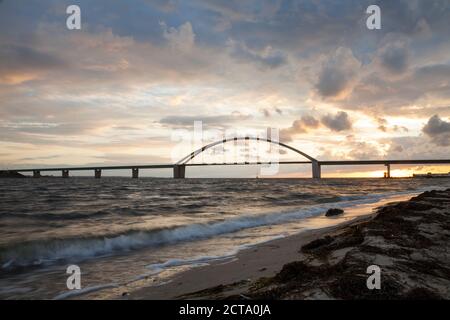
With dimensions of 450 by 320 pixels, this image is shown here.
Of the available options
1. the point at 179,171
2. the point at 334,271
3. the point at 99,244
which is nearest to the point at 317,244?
the point at 334,271

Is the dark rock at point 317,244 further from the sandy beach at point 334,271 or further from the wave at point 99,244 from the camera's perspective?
the wave at point 99,244

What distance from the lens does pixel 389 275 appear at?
14.5 feet

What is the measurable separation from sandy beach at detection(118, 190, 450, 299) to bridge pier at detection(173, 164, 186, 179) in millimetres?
143083

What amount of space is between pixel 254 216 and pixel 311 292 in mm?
12444

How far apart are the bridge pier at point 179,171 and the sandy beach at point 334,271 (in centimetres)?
14308

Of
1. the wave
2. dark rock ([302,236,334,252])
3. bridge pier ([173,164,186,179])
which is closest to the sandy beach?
dark rock ([302,236,334,252])

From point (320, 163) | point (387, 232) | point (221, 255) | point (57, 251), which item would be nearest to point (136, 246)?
point (57, 251)

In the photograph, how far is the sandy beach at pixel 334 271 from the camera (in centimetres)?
404

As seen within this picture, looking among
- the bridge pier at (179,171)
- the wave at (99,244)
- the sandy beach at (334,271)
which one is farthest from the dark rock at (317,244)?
the bridge pier at (179,171)

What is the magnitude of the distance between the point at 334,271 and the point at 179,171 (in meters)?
149

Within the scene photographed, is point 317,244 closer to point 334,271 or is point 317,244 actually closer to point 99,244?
point 334,271

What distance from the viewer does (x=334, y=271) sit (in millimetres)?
4766

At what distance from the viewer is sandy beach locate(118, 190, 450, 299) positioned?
4.04 meters
